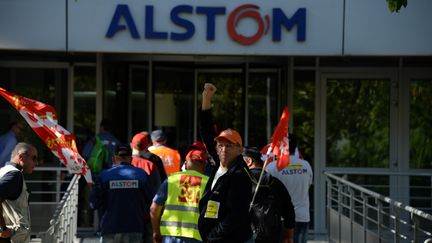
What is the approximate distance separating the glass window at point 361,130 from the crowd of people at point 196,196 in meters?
5.71

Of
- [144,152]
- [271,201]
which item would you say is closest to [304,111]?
[144,152]

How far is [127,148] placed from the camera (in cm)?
1016

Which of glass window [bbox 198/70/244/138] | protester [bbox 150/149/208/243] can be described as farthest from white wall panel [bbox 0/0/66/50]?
protester [bbox 150/149/208/243]

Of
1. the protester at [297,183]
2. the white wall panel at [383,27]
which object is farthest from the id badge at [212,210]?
the white wall panel at [383,27]

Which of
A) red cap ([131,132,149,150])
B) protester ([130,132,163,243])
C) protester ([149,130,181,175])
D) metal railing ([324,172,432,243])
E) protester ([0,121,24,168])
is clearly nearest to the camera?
metal railing ([324,172,432,243])

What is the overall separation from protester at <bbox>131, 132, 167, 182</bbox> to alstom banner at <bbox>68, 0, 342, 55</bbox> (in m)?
3.44

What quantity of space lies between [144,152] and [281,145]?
207 cm

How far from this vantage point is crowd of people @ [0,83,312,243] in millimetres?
7387

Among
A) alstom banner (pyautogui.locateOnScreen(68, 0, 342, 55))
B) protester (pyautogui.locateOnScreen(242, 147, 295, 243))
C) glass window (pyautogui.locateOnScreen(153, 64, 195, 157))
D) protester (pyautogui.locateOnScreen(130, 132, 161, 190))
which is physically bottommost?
protester (pyautogui.locateOnScreen(242, 147, 295, 243))

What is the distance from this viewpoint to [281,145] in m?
10.1

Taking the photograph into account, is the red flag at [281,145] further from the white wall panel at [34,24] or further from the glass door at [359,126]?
the glass door at [359,126]

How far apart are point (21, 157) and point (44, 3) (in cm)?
556

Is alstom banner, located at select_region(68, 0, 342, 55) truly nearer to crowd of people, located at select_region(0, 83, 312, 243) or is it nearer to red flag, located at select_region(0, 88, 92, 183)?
crowd of people, located at select_region(0, 83, 312, 243)

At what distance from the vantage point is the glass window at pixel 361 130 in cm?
1673
